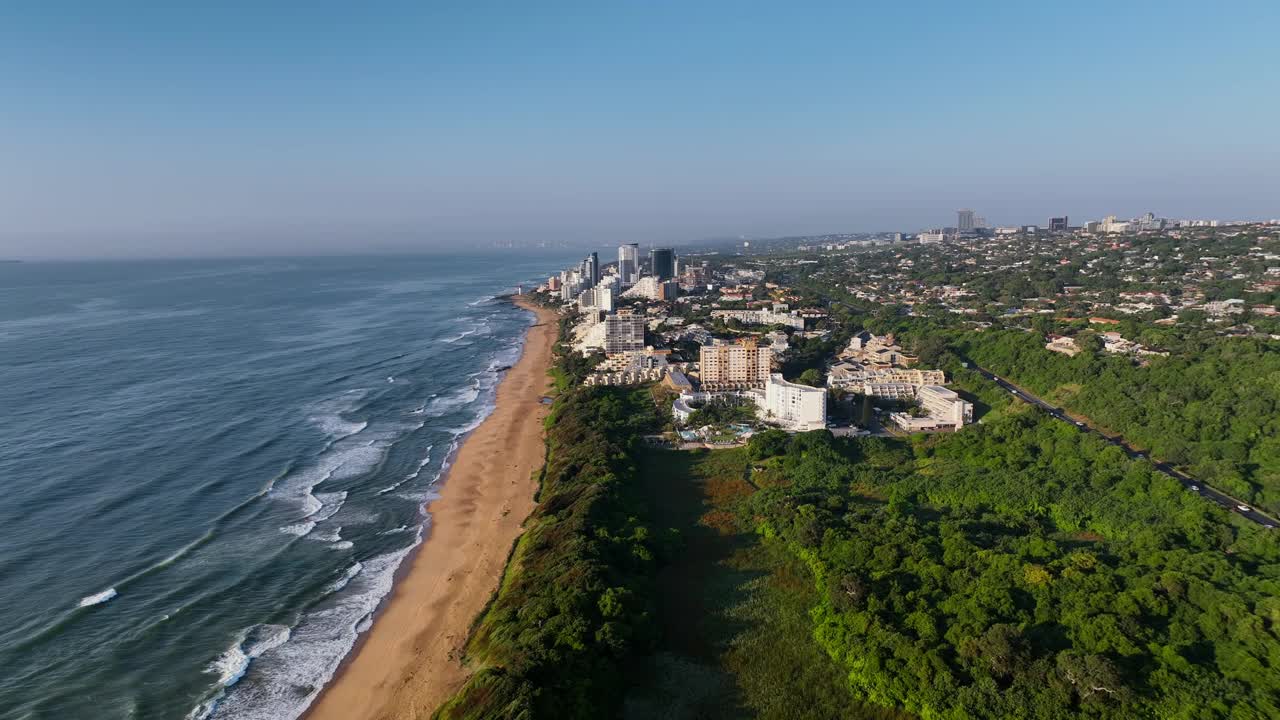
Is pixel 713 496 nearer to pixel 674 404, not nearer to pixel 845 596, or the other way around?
pixel 845 596

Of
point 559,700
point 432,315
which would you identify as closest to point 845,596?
point 559,700

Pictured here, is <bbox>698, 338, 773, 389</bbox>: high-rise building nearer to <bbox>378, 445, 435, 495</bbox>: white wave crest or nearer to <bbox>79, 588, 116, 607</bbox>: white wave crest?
<bbox>378, 445, 435, 495</bbox>: white wave crest

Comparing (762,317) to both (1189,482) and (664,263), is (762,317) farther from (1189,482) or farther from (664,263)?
(664,263)

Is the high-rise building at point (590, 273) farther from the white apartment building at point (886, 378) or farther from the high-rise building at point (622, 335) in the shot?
A: the white apartment building at point (886, 378)

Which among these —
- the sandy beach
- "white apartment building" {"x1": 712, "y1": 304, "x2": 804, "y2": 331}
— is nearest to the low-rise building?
"white apartment building" {"x1": 712, "y1": 304, "x2": 804, "y2": 331}

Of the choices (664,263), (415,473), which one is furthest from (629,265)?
(415,473)

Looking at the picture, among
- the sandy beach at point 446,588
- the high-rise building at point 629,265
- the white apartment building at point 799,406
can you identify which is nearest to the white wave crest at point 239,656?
the sandy beach at point 446,588
